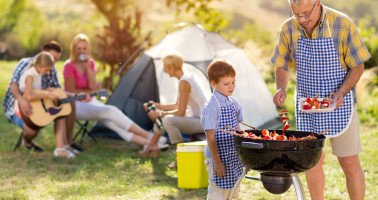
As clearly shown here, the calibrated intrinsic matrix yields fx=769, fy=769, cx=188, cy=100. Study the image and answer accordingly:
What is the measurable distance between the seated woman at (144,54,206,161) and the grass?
1.25 ft

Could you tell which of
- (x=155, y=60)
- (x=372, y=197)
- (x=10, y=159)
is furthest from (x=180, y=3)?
(x=372, y=197)

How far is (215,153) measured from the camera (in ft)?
15.6

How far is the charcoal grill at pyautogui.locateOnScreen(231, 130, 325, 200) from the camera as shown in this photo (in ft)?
13.4

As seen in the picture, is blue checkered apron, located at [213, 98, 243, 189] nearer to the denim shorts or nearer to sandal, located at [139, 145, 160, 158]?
sandal, located at [139, 145, 160, 158]

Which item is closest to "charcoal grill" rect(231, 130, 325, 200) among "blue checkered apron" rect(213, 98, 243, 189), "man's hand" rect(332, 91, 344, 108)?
"man's hand" rect(332, 91, 344, 108)

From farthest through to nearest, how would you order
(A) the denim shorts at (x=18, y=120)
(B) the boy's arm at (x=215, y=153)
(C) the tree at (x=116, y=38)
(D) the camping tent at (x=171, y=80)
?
1. (C) the tree at (x=116, y=38)
2. (D) the camping tent at (x=171, y=80)
3. (A) the denim shorts at (x=18, y=120)
4. (B) the boy's arm at (x=215, y=153)

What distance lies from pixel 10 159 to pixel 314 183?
3.83 m

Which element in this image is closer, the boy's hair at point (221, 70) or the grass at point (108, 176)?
the boy's hair at point (221, 70)

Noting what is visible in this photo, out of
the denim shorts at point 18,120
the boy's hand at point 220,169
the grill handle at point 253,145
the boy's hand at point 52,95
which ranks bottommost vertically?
the denim shorts at point 18,120

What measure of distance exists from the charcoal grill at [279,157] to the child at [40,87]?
364 centimetres

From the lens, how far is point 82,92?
8133 mm

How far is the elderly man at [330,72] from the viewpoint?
4512mm

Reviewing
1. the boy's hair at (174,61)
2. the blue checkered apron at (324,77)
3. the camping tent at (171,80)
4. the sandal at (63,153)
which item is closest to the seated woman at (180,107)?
the boy's hair at (174,61)

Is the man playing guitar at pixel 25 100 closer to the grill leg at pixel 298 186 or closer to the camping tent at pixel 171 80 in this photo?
the camping tent at pixel 171 80
